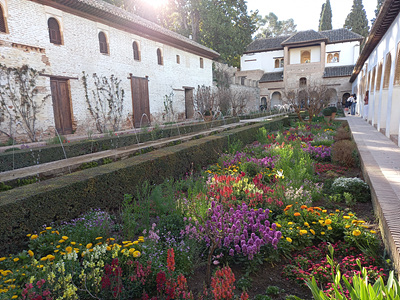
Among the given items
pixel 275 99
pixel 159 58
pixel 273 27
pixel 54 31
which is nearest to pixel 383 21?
pixel 54 31

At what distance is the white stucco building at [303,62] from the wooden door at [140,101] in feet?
60.6

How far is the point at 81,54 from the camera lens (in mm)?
11844

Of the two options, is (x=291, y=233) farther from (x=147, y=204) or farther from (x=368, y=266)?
(x=147, y=204)

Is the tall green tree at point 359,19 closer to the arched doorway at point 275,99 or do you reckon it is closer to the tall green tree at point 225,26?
the arched doorway at point 275,99

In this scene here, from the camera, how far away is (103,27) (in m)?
13.0

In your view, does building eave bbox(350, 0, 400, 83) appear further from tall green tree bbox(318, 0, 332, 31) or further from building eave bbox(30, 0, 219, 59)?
tall green tree bbox(318, 0, 332, 31)

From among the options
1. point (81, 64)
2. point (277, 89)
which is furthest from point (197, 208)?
point (277, 89)

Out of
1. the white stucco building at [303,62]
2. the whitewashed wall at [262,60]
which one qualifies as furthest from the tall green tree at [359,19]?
the whitewashed wall at [262,60]

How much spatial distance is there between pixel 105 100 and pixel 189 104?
→ 813 centimetres

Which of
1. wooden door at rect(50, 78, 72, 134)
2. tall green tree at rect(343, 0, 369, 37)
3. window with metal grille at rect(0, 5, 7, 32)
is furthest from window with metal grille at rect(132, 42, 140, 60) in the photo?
tall green tree at rect(343, 0, 369, 37)

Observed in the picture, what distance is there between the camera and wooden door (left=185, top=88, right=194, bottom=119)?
66.2 feet

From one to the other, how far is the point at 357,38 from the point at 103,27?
97.9ft

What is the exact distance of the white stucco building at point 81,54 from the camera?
31.9 feet

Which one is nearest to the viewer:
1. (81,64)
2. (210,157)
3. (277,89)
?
(210,157)
